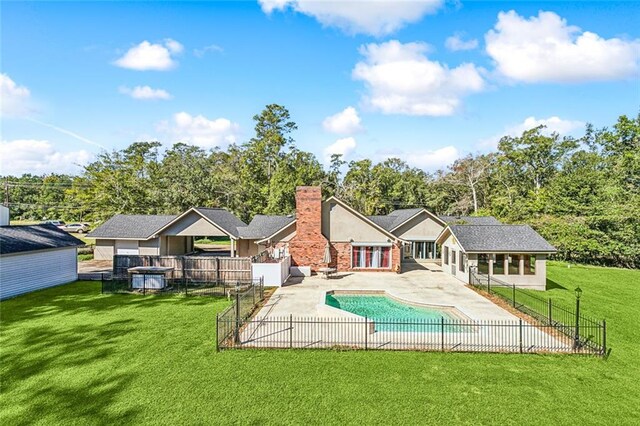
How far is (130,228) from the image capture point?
3116cm

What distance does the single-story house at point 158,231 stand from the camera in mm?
27719

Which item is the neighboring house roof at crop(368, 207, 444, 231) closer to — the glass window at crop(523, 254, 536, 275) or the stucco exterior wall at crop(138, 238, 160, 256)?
the glass window at crop(523, 254, 536, 275)

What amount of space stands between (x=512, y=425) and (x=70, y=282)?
81.9ft

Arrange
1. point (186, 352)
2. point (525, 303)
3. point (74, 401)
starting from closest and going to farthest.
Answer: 1. point (74, 401)
2. point (186, 352)
3. point (525, 303)

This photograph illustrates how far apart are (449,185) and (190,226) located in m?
41.3

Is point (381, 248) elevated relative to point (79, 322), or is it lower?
elevated

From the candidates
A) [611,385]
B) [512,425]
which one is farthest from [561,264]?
[512,425]

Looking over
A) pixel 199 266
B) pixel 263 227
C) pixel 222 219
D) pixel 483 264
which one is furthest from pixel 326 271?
pixel 222 219

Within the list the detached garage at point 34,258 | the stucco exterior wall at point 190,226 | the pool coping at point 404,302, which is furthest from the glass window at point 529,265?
the detached garage at point 34,258

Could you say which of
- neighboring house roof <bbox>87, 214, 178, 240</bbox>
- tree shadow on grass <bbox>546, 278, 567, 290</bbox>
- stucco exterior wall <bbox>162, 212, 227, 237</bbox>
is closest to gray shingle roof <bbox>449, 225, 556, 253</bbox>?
tree shadow on grass <bbox>546, 278, 567, 290</bbox>

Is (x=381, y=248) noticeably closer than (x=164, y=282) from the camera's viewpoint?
No

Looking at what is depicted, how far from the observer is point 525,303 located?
1736 centimetres

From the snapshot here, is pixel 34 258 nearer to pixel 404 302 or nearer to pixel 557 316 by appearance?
pixel 404 302

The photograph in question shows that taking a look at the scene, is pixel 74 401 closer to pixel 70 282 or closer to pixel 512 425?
pixel 512 425
